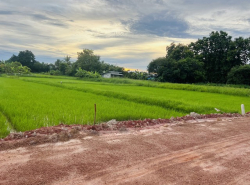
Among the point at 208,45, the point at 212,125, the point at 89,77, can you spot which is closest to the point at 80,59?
the point at 89,77

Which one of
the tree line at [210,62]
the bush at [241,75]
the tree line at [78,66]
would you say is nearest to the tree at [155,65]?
→ the tree line at [210,62]

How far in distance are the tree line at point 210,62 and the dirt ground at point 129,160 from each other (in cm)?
2527

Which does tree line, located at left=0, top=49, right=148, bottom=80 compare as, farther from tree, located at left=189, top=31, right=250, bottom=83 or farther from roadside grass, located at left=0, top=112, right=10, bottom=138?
roadside grass, located at left=0, top=112, right=10, bottom=138

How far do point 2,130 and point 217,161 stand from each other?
4365mm

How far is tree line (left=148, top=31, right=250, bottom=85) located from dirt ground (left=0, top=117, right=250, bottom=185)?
82.9 feet

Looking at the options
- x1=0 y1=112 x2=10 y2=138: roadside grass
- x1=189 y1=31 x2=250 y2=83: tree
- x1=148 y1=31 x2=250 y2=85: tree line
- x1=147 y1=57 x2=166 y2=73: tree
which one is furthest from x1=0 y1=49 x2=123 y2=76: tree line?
x1=0 y1=112 x2=10 y2=138: roadside grass

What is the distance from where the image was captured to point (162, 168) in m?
2.94

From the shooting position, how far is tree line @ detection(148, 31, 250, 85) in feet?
94.3

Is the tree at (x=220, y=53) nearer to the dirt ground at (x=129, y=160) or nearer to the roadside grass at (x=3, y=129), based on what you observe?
the dirt ground at (x=129, y=160)

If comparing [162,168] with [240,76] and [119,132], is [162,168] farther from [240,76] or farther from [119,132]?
[240,76]

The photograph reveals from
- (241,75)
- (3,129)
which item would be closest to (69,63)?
(241,75)

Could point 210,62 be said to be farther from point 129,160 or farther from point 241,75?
point 129,160

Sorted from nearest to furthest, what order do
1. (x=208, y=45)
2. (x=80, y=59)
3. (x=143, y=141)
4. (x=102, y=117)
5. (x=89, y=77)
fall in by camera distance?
(x=143, y=141)
(x=102, y=117)
(x=208, y=45)
(x=89, y=77)
(x=80, y=59)

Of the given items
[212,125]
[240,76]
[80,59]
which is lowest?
[212,125]
